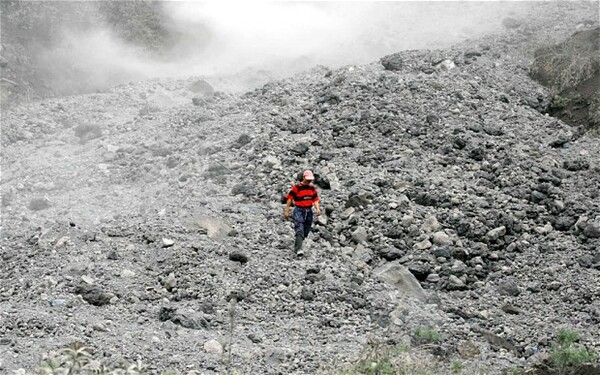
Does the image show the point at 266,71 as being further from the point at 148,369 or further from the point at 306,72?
the point at 148,369

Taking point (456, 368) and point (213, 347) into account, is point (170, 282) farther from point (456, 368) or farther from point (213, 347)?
point (456, 368)

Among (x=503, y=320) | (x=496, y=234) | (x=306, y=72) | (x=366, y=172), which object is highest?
(x=306, y=72)

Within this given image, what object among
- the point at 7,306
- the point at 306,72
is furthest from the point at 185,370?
the point at 306,72

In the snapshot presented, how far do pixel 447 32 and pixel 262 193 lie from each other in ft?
28.2

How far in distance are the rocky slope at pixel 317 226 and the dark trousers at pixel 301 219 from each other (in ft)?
0.84

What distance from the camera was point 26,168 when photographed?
34.8 ft

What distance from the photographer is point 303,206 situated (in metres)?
7.73

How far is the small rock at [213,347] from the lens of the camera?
606 centimetres

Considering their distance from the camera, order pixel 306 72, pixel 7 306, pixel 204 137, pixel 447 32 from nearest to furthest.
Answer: pixel 7 306, pixel 204 137, pixel 306 72, pixel 447 32

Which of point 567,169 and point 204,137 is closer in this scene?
point 567,169

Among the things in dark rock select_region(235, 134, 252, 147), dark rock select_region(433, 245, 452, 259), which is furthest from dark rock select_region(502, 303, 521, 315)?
dark rock select_region(235, 134, 252, 147)

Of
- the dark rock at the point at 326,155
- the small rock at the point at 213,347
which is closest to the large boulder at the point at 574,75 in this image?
the dark rock at the point at 326,155

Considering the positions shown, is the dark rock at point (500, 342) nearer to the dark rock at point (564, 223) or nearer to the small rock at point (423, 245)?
the small rock at point (423, 245)

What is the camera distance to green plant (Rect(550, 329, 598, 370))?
5723 mm
